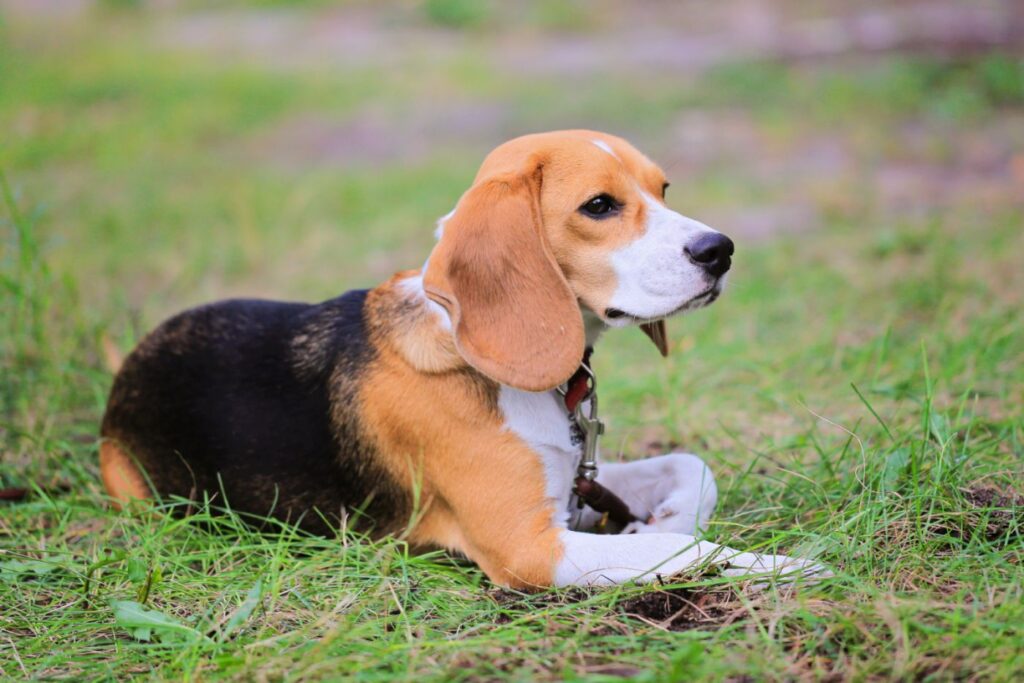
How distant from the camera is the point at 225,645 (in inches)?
106

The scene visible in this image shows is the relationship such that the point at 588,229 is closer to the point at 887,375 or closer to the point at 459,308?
the point at 459,308

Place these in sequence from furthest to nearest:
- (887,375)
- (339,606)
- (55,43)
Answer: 1. (55,43)
2. (887,375)
3. (339,606)

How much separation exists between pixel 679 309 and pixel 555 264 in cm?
42

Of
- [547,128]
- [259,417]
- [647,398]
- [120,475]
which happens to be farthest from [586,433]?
[547,128]

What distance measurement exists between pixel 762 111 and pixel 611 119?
1700mm

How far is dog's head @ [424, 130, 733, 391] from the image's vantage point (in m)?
3.02

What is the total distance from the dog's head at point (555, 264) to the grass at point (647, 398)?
2.52 feet

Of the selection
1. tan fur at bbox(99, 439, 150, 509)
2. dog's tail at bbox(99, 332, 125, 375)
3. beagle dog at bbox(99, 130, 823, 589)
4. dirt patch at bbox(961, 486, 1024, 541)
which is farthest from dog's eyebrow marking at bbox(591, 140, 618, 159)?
dog's tail at bbox(99, 332, 125, 375)

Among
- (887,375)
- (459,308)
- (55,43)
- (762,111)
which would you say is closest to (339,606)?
(459,308)

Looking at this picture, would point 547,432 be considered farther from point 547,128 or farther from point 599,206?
point 547,128

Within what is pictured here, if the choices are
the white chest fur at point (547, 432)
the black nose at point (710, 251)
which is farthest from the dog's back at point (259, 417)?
the black nose at point (710, 251)

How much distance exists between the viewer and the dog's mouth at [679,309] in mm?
3061

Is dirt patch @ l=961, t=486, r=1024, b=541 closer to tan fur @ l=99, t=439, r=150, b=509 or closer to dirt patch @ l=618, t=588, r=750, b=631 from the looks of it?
dirt patch @ l=618, t=588, r=750, b=631

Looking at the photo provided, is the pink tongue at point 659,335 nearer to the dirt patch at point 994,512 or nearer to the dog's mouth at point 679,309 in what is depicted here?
the dog's mouth at point 679,309
